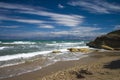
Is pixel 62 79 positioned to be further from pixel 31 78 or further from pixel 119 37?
pixel 119 37

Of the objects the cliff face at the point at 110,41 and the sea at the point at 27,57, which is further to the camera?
the cliff face at the point at 110,41

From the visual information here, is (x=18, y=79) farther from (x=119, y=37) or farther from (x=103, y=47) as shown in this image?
(x=119, y=37)

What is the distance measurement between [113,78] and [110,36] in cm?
3070

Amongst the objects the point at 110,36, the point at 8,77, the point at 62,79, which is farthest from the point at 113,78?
the point at 110,36

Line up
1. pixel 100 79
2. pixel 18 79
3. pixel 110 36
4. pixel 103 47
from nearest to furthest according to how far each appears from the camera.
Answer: pixel 100 79
pixel 18 79
pixel 103 47
pixel 110 36

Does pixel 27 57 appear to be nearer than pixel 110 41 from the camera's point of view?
Yes

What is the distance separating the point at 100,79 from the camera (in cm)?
723

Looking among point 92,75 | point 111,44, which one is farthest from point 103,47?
point 92,75

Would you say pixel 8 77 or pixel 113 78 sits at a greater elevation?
pixel 113 78

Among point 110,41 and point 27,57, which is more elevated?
point 110,41

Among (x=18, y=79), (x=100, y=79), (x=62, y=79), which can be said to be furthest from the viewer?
(x=18, y=79)

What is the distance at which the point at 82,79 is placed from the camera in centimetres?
743

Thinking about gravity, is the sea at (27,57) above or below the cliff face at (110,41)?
below

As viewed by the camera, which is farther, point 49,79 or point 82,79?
point 49,79
